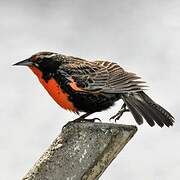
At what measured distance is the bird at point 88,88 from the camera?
7.12 m

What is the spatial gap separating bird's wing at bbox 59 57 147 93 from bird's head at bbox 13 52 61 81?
147mm

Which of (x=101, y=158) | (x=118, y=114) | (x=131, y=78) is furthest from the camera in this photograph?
(x=131, y=78)

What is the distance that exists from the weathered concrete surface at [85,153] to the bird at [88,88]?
1055 mm

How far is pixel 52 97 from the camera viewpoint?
714cm

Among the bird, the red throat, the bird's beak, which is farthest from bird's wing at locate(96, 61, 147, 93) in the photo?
the bird's beak

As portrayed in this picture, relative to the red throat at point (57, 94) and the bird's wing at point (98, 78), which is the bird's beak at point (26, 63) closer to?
the red throat at point (57, 94)

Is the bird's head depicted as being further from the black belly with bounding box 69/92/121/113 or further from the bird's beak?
the black belly with bounding box 69/92/121/113

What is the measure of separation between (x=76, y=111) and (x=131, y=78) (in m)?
1.07

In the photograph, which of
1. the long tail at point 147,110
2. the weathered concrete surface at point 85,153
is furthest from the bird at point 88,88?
the weathered concrete surface at point 85,153

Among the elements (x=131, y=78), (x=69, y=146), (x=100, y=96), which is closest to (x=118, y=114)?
(x=100, y=96)

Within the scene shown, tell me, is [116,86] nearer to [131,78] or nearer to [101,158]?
[131,78]

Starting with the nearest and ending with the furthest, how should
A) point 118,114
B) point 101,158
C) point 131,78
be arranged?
point 101,158
point 118,114
point 131,78

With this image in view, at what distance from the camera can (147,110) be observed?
7.18m

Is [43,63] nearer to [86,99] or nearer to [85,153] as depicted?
[86,99]
